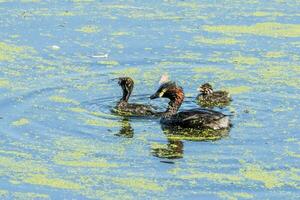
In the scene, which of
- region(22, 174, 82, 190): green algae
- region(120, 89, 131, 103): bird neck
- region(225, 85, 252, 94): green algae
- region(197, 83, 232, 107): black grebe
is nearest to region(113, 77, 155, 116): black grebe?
region(120, 89, 131, 103): bird neck

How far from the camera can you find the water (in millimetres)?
9211

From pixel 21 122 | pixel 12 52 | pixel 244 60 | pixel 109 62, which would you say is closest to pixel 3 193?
pixel 21 122

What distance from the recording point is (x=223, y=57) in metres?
13.6

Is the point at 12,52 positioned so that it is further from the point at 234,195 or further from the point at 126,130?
the point at 234,195

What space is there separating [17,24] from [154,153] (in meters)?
5.53

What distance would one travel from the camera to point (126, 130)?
36.2 ft

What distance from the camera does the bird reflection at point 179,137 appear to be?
10125 mm

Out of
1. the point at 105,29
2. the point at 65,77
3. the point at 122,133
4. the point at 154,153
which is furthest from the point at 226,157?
the point at 105,29

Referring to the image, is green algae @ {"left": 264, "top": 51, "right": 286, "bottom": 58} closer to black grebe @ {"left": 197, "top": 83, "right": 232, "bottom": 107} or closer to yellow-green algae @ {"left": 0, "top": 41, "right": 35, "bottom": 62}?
black grebe @ {"left": 197, "top": 83, "right": 232, "bottom": 107}

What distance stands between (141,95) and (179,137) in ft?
5.67

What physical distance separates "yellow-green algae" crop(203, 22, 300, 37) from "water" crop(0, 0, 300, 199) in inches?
0.7

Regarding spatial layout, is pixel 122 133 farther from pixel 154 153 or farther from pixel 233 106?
pixel 233 106

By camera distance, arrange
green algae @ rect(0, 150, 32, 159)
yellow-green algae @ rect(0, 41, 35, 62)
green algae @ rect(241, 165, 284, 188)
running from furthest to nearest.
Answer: yellow-green algae @ rect(0, 41, 35, 62) < green algae @ rect(0, 150, 32, 159) < green algae @ rect(241, 165, 284, 188)

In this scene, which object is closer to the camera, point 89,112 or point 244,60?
point 89,112
